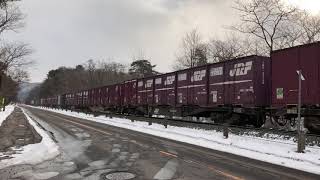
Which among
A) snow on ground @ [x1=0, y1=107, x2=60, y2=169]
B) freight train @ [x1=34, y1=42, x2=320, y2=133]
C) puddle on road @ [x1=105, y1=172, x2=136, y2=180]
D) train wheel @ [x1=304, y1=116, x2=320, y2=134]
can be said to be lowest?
puddle on road @ [x1=105, y1=172, x2=136, y2=180]

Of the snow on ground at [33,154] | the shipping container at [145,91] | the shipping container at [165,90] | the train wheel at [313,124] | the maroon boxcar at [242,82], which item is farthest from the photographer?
the shipping container at [145,91]

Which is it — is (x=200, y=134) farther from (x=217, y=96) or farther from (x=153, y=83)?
(x=153, y=83)

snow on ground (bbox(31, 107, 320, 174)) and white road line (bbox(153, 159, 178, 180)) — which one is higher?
snow on ground (bbox(31, 107, 320, 174))

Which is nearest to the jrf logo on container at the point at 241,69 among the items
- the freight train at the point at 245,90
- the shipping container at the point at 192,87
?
the freight train at the point at 245,90

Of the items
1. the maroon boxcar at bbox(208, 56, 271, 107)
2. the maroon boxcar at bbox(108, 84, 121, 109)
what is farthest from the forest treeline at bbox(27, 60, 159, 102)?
the maroon boxcar at bbox(208, 56, 271, 107)

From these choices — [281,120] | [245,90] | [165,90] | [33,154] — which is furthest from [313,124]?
[165,90]

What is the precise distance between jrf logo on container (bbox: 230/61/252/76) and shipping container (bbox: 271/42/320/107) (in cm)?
199

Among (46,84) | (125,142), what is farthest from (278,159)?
(46,84)

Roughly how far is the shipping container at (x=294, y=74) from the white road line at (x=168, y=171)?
22.5 feet

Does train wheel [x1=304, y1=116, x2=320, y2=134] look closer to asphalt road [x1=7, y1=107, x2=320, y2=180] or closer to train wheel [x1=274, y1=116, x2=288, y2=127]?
train wheel [x1=274, y1=116, x2=288, y2=127]

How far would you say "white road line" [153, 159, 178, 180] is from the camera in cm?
1007

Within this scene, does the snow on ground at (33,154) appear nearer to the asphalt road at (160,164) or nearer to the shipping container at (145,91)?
the asphalt road at (160,164)

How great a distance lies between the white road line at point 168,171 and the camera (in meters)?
10.1

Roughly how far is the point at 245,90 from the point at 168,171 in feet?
35.9
